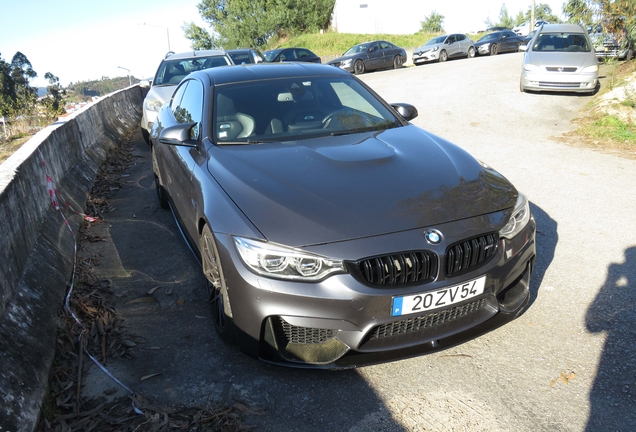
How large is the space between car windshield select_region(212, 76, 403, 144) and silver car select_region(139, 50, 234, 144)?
245 inches

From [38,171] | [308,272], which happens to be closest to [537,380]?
[308,272]

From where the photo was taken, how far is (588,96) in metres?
13.5

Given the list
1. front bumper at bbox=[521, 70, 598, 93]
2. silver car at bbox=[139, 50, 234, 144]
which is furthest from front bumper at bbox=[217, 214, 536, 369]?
front bumper at bbox=[521, 70, 598, 93]

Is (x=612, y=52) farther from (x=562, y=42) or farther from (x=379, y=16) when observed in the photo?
(x=379, y=16)

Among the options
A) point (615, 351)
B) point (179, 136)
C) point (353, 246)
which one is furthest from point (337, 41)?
point (353, 246)

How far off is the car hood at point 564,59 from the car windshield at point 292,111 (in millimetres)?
10328

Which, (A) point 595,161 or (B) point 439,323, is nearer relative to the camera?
(B) point 439,323

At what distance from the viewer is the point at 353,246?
2.81 metres

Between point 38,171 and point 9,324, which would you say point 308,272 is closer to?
point 9,324

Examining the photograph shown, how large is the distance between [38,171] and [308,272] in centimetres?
331

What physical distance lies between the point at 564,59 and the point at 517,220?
467 inches

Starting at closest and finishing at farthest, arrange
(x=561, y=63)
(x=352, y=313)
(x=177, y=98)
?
1. (x=352, y=313)
2. (x=177, y=98)
3. (x=561, y=63)

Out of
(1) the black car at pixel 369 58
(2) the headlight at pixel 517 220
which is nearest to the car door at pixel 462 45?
(1) the black car at pixel 369 58

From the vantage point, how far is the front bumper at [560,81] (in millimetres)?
13016
